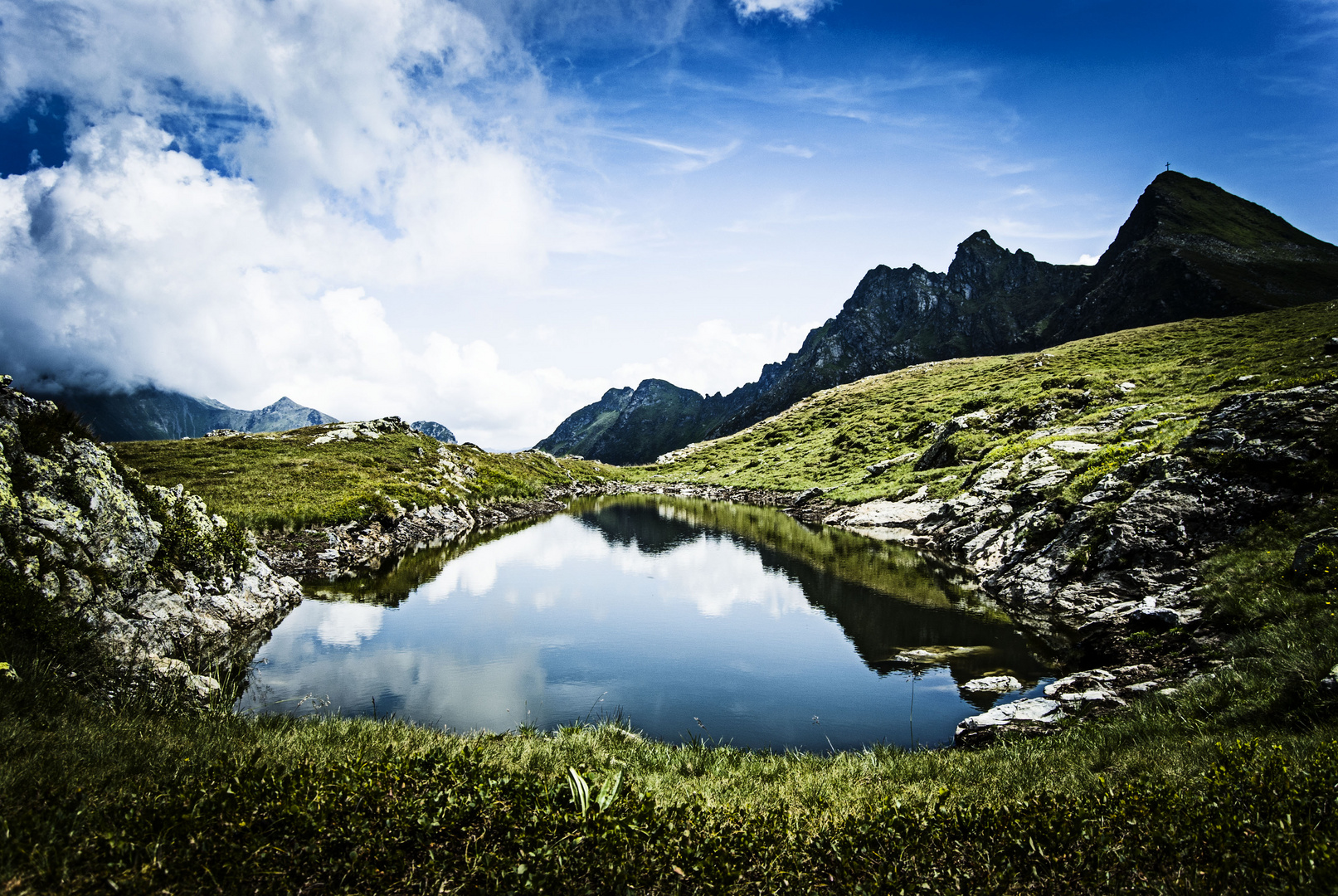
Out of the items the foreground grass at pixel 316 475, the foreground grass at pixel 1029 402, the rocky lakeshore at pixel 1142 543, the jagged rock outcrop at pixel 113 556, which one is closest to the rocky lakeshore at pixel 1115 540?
the rocky lakeshore at pixel 1142 543

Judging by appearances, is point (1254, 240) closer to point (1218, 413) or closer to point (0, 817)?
point (1218, 413)

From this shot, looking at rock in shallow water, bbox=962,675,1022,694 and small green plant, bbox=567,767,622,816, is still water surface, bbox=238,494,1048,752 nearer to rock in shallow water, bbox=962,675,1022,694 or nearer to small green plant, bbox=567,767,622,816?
rock in shallow water, bbox=962,675,1022,694

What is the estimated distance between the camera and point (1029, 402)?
62250 mm

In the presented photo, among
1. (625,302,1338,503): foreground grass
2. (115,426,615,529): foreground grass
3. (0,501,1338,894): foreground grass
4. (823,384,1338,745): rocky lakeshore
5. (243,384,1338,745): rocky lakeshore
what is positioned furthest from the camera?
(625,302,1338,503): foreground grass

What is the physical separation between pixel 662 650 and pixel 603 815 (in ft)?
52.5

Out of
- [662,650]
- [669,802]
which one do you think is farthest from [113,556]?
[662,650]

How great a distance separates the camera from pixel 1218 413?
24047 millimetres

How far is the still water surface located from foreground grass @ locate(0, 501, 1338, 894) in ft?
20.4

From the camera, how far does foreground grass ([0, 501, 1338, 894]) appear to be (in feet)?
15.2

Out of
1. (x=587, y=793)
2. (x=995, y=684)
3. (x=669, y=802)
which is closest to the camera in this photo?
(x=587, y=793)

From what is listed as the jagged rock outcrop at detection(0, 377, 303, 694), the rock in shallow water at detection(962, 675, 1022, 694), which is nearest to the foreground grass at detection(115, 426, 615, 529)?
the jagged rock outcrop at detection(0, 377, 303, 694)

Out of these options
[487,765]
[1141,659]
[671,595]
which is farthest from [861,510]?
[487,765]

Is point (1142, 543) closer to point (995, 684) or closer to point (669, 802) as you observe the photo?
point (995, 684)

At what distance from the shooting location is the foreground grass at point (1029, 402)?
41.7 m
